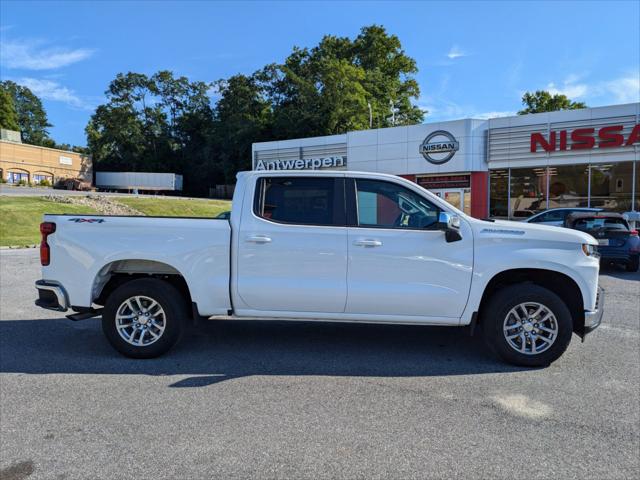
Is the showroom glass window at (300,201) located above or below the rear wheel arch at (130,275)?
above

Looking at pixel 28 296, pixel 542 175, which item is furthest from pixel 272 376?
pixel 542 175

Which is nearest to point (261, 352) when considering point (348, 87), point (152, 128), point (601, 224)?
point (601, 224)

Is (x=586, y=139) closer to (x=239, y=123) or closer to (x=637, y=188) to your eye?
(x=637, y=188)

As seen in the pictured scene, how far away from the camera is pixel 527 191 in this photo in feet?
80.3

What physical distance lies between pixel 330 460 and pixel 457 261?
2411 millimetres

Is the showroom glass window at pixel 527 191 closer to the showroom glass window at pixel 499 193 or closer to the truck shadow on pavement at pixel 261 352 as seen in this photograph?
the showroom glass window at pixel 499 193

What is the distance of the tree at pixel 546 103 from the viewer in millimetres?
51688

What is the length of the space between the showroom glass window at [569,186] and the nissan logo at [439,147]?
5.13m

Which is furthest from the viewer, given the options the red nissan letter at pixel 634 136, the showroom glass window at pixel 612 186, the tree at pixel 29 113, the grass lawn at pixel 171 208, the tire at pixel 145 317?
the tree at pixel 29 113

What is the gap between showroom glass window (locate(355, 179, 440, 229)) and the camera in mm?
4801

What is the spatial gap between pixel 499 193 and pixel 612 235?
14.5 m

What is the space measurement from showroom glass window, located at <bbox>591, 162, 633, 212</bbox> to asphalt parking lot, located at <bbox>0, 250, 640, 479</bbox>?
19.1 metres

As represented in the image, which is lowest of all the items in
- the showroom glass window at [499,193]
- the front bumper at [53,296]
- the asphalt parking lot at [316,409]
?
the asphalt parking lot at [316,409]

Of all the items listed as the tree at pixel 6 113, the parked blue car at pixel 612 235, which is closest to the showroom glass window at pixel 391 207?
the parked blue car at pixel 612 235
